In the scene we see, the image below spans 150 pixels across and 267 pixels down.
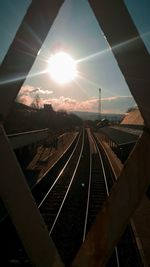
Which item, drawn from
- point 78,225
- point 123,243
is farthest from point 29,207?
point 78,225

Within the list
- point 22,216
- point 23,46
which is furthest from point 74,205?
point 23,46

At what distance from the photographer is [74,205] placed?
13914 mm

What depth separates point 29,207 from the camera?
4.93ft

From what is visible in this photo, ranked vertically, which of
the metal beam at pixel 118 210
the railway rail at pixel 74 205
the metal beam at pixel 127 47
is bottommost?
the railway rail at pixel 74 205

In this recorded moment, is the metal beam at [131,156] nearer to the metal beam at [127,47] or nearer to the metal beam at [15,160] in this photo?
the metal beam at [127,47]

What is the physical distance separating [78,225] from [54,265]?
394 inches

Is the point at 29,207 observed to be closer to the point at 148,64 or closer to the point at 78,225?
the point at 148,64

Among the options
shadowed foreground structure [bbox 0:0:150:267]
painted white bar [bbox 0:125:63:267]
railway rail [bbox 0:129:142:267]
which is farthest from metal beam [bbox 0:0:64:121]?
railway rail [bbox 0:129:142:267]

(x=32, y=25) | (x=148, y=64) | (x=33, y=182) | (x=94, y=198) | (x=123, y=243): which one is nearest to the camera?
(x=148, y=64)

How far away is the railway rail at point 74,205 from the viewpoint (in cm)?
877

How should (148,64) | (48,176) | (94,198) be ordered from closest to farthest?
(148,64) → (94,198) → (48,176)

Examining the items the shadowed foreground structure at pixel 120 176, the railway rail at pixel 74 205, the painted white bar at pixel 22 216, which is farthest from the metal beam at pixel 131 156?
the railway rail at pixel 74 205

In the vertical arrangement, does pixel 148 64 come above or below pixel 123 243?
above

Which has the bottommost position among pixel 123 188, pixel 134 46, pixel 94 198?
pixel 94 198
